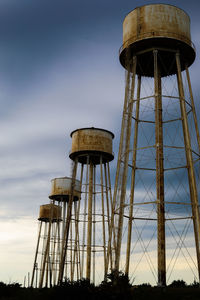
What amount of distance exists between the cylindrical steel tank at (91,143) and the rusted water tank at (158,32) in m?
8.20

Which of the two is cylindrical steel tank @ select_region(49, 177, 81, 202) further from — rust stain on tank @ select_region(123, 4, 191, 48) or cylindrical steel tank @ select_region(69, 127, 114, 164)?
rust stain on tank @ select_region(123, 4, 191, 48)

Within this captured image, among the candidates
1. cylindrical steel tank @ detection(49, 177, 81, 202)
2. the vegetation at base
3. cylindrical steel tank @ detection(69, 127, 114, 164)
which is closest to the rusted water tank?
cylindrical steel tank @ detection(69, 127, 114, 164)

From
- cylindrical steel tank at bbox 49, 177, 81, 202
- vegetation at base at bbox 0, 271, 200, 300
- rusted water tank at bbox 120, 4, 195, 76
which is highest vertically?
rusted water tank at bbox 120, 4, 195, 76

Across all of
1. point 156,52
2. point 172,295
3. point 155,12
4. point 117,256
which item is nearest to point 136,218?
point 117,256

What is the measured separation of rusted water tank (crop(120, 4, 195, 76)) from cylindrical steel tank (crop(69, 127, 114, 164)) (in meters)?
8.20

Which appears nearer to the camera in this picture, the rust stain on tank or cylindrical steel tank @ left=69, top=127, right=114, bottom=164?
the rust stain on tank

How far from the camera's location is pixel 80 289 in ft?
57.6

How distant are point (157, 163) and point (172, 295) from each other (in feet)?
21.3

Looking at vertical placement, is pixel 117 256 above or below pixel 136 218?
below

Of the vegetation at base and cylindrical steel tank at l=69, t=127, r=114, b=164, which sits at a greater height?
cylindrical steel tank at l=69, t=127, r=114, b=164

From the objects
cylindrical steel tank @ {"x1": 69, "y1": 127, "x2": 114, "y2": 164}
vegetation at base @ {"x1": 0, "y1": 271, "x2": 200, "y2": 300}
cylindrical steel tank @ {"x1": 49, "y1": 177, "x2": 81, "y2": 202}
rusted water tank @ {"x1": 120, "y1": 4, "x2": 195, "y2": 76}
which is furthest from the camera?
cylindrical steel tank @ {"x1": 49, "y1": 177, "x2": 81, "y2": 202}

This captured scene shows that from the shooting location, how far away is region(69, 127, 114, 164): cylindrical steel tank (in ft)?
97.0

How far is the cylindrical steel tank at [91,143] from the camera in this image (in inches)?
1164

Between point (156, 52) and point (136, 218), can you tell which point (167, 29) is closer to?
point (156, 52)
